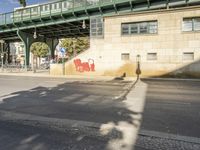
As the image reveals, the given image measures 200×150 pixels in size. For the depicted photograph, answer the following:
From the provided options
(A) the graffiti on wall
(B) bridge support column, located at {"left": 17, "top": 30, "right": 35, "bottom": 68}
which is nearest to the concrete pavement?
(A) the graffiti on wall

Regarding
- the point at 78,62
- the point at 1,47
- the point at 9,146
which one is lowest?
the point at 9,146

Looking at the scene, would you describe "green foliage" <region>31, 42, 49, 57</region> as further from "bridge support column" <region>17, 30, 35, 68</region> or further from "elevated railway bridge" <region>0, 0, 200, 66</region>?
"bridge support column" <region>17, 30, 35, 68</region>

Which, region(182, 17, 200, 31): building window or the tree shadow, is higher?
region(182, 17, 200, 31): building window

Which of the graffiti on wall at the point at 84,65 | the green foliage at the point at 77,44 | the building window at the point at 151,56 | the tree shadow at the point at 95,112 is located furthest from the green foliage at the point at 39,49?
the tree shadow at the point at 95,112

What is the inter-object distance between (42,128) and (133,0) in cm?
2330

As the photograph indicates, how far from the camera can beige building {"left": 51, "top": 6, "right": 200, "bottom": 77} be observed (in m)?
24.3

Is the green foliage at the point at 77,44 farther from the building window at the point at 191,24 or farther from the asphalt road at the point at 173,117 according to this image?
the asphalt road at the point at 173,117

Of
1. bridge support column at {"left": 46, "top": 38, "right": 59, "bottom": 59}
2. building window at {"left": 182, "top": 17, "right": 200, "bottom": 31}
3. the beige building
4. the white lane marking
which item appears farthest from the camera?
bridge support column at {"left": 46, "top": 38, "right": 59, "bottom": 59}

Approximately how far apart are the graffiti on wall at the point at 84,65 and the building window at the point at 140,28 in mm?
4947

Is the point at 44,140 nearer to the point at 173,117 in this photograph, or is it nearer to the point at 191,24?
the point at 173,117

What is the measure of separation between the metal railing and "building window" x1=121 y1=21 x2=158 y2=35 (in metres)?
4.19

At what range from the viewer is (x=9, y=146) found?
18.0ft

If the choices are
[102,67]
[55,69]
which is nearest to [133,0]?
[102,67]

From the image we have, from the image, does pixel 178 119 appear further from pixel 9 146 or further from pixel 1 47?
pixel 1 47
